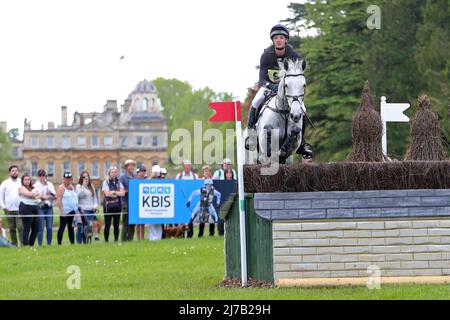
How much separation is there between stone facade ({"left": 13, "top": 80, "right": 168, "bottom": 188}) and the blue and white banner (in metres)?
141

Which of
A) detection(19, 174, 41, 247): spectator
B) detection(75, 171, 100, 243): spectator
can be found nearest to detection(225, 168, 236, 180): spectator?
detection(75, 171, 100, 243): spectator

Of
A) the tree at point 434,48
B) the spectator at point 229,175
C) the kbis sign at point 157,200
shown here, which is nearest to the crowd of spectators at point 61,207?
the kbis sign at point 157,200

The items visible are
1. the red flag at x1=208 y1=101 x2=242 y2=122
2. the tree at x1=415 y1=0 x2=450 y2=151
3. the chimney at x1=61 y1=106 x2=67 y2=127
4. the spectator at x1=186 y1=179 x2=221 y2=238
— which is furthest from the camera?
the chimney at x1=61 y1=106 x2=67 y2=127

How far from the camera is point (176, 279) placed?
17906mm

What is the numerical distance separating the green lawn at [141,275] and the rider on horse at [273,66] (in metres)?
2.61

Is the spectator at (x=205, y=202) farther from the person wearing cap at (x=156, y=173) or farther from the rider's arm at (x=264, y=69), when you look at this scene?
the rider's arm at (x=264, y=69)

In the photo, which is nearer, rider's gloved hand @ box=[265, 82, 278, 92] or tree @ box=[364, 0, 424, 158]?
rider's gloved hand @ box=[265, 82, 278, 92]

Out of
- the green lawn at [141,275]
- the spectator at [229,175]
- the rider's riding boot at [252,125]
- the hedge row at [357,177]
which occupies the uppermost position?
the rider's riding boot at [252,125]

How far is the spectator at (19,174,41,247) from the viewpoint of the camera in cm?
2617

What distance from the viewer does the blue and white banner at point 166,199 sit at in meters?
28.1

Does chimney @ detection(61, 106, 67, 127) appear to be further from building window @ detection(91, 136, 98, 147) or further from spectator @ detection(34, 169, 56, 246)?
spectator @ detection(34, 169, 56, 246)

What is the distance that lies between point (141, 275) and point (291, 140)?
3.57 m
